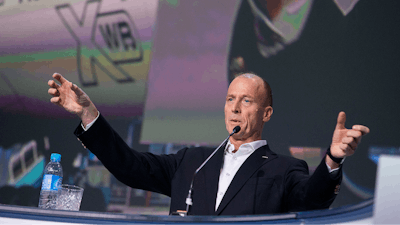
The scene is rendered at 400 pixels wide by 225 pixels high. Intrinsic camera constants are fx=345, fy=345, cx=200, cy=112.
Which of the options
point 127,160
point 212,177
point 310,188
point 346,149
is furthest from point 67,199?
point 346,149

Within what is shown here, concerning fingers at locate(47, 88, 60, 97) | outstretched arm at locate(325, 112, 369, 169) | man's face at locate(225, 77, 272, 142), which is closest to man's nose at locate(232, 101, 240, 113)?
man's face at locate(225, 77, 272, 142)

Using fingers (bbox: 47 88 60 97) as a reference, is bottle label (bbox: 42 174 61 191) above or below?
below

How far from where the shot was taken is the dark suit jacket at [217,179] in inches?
52.1

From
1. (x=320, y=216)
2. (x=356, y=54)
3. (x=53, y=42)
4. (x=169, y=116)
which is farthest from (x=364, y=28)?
(x=53, y=42)

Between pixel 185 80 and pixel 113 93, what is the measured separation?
75cm

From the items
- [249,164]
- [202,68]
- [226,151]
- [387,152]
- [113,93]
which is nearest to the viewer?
[387,152]

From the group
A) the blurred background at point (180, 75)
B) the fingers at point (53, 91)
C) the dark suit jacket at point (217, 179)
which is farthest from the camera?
the blurred background at point (180, 75)

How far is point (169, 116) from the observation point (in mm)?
3117

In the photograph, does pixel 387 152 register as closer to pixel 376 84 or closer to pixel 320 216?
pixel 320 216

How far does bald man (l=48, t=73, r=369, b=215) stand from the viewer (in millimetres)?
1235

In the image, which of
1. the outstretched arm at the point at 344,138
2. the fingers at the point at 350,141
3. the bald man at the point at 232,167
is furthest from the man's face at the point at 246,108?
the fingers at the point at 350,141

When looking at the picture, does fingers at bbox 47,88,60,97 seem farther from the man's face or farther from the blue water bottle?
the man's face

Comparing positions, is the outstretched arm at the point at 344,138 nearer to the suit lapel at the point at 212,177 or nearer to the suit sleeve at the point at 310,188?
the suit sleeve at the point at 310,188

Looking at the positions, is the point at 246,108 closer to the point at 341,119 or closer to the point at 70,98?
the point at 341,119
